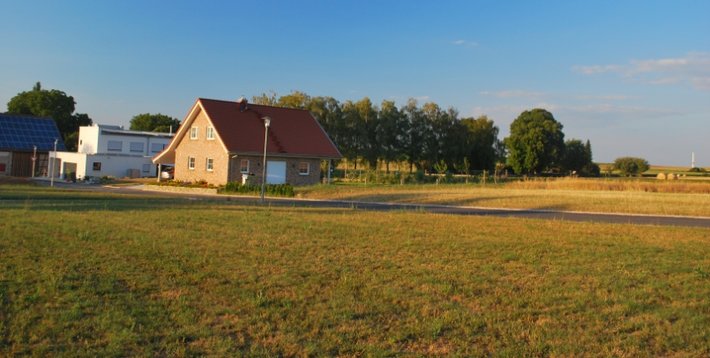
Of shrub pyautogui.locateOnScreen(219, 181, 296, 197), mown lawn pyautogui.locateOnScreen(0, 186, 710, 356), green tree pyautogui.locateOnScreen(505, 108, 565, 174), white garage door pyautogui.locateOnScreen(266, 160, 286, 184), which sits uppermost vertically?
green tree pyautogui.locateOnScreen(505, 108, 565, 174)

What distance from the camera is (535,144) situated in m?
77.0

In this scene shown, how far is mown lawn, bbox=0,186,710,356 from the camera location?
627 centimetres

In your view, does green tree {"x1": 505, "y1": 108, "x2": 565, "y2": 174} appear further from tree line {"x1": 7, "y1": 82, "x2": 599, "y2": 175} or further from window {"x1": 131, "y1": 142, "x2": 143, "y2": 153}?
window {"x1": 131, "y1": 142, "x2": 143, "y2": 153}

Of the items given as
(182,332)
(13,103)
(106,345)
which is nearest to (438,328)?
(182,332)

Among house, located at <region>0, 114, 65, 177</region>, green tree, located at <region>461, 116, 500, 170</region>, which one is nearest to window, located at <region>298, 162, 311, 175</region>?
house, located at <region>0, 114, 65, 177</region>

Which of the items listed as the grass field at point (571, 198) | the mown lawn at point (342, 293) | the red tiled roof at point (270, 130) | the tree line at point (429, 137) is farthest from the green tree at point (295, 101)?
the mown lawn at point (342, 293)

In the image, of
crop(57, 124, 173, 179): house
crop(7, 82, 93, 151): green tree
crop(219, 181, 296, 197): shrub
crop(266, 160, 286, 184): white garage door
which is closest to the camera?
crop(219, 181, 296, 197): shrub

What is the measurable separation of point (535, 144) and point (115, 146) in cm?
4746

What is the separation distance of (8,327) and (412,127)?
211 feet

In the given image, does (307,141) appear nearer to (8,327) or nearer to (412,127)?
(412,127)

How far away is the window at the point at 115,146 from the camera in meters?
61.2

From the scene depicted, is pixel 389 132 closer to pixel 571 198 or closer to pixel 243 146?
pixel 243 146

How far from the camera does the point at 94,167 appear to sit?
192 feet

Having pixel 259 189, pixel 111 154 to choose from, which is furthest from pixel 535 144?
pixel 259 189
